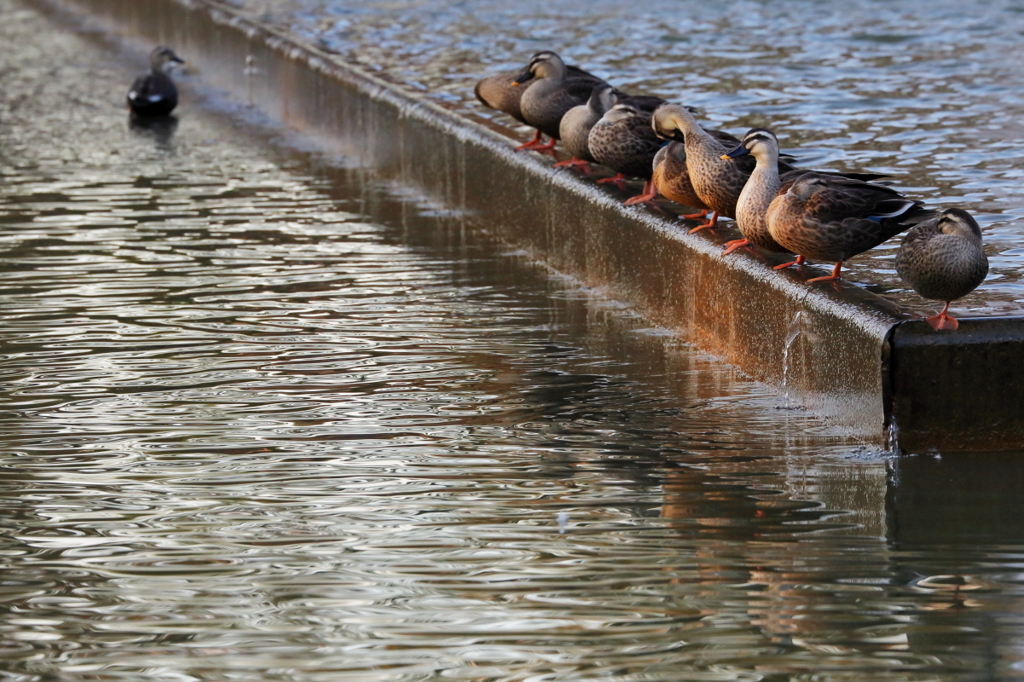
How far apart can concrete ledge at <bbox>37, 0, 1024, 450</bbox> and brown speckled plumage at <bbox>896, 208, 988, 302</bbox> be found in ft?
0.41

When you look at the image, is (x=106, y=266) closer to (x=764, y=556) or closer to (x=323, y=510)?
(x=323, y=510)

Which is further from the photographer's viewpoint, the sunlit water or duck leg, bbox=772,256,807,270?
duck leg, bbox=772,256,807,270

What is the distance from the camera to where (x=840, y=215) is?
5664 millimetres

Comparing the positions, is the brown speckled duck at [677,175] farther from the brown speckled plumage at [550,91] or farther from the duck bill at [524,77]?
the duck bill at [524,77]

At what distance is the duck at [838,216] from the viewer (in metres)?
5.67

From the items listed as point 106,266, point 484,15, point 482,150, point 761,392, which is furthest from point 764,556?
point 484,15

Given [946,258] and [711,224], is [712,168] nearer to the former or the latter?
[711,224]

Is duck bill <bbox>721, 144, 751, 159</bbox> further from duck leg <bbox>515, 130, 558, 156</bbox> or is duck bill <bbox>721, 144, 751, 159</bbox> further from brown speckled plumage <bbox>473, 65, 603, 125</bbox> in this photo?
brown speckled plumage <bbox>473, 65, 603, 125</bbox>

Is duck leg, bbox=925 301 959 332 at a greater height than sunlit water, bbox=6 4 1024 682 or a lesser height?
greater

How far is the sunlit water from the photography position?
3822 mm

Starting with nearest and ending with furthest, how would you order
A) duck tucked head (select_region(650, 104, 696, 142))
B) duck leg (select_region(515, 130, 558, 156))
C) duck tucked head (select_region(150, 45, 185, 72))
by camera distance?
duck tucked head (select_region(650, 104, 696, 142)) → duck leg (select_region(515, 130, 558, 156)) → duck tucked head (select_region(150, 45, 185, 72))

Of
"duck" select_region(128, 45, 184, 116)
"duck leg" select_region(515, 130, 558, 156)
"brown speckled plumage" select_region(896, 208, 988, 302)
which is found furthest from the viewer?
"duck" select_region(128, 45, 184, 116)

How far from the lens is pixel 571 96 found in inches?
340

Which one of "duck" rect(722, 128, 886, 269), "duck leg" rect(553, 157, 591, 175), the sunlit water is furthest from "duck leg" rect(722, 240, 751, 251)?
"duck leg" rect(553, 157, 591, 175)
